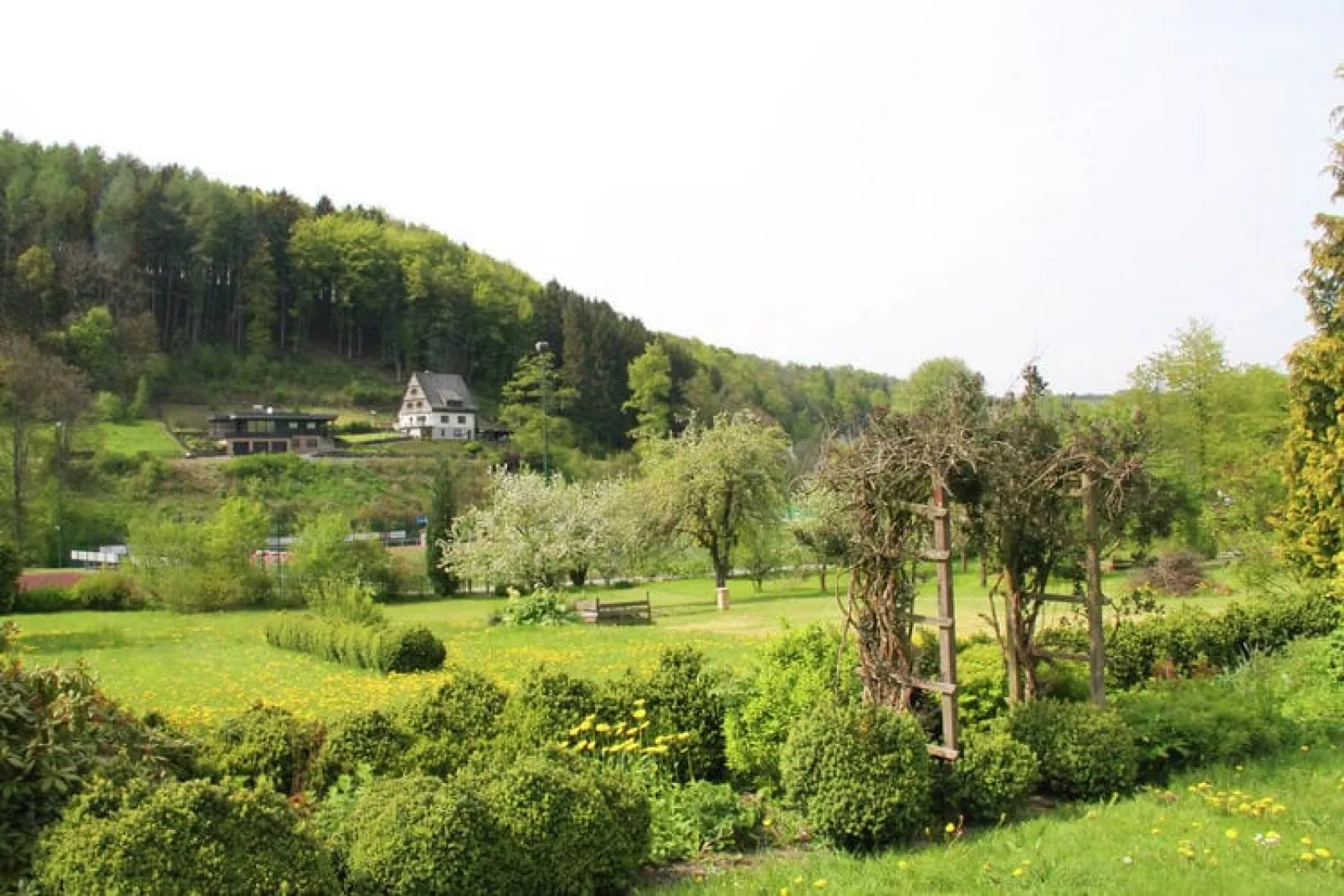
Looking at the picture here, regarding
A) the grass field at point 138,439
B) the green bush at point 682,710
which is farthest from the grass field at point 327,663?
the grass field at point 138,439

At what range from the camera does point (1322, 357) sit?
18.0 metres

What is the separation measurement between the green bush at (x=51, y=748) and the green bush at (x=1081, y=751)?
639 centimetres

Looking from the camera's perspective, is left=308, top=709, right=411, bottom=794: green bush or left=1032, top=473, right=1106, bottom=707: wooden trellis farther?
left=1032, top=473, right=1106, bottom=707: wooden trellis

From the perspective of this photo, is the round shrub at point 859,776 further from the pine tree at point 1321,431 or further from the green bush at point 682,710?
the pine tree at point 1321,431

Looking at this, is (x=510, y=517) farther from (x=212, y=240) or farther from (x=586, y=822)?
(x=212, y=240)

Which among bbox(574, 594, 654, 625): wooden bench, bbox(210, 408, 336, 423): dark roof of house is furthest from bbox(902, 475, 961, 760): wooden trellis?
bbox(210, 408, 336, 423): dark roof of house

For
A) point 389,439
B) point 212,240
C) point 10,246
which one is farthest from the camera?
point 212,240

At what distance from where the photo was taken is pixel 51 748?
5.20m

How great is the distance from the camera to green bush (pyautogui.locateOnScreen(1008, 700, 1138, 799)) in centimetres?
772

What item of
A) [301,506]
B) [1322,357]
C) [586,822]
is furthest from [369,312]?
[586,822]

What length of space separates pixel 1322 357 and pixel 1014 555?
40.9 feet

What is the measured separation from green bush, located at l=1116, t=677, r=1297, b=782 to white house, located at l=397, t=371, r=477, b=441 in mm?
78727

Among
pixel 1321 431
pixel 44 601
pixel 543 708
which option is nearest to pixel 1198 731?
pixel 543 708

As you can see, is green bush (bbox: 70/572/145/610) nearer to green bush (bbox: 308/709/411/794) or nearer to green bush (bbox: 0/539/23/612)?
green bush (bbox: 0/539/23/612)
